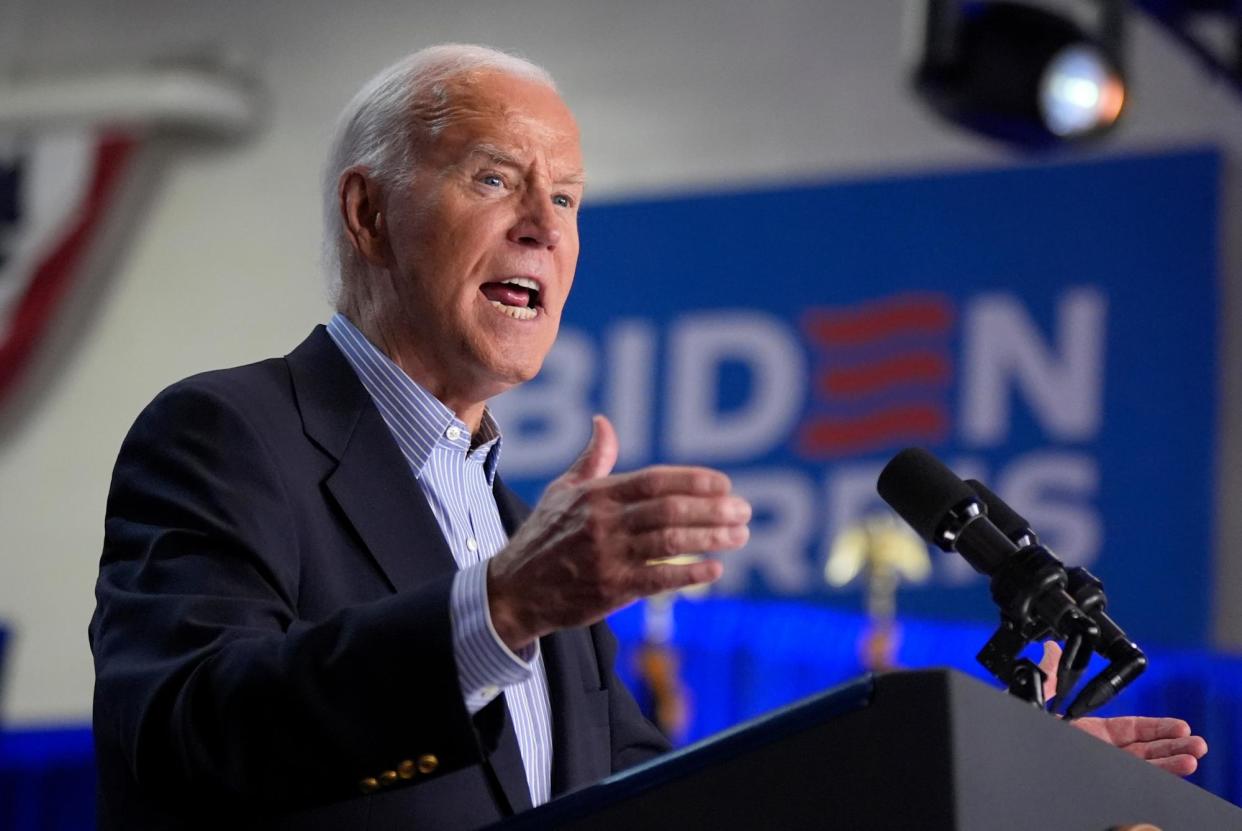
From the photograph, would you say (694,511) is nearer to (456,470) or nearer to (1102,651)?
(1102,651)

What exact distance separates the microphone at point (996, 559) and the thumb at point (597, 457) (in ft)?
→ 1.08

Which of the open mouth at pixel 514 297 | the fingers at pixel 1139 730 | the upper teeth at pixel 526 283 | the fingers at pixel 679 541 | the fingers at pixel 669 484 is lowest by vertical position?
the fingers at pixel 1139 730

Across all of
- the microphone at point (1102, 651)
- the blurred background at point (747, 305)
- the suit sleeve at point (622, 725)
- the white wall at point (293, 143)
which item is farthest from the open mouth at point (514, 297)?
the white wall at point (293, 143)

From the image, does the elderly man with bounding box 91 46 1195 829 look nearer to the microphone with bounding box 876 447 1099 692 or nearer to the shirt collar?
the shirt collar

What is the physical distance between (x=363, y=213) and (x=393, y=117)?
117 mm

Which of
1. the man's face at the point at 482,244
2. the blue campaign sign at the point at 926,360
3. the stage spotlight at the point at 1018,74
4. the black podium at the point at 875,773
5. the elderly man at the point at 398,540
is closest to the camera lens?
the black podium at the point at 875,773

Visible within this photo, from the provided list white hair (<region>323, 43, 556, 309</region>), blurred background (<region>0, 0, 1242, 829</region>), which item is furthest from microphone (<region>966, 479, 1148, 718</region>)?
blurred background (<region>0, 0, 1242, 829</region>)

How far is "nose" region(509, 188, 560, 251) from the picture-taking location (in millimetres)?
1865

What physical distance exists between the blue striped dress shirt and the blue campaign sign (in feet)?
19.0

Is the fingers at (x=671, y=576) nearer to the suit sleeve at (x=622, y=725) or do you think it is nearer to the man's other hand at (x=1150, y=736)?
the man's other hand at (x=1150, y=736)

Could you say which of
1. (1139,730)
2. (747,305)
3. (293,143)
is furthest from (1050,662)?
(293,143)

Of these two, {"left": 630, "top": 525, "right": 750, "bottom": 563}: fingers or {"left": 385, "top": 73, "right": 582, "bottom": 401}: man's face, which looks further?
{"left": 385, "top": 73, "right": 582, "bottom": 401}: man's face

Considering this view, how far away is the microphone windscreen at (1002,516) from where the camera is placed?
4.99 feet

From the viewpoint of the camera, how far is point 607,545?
1140mm
